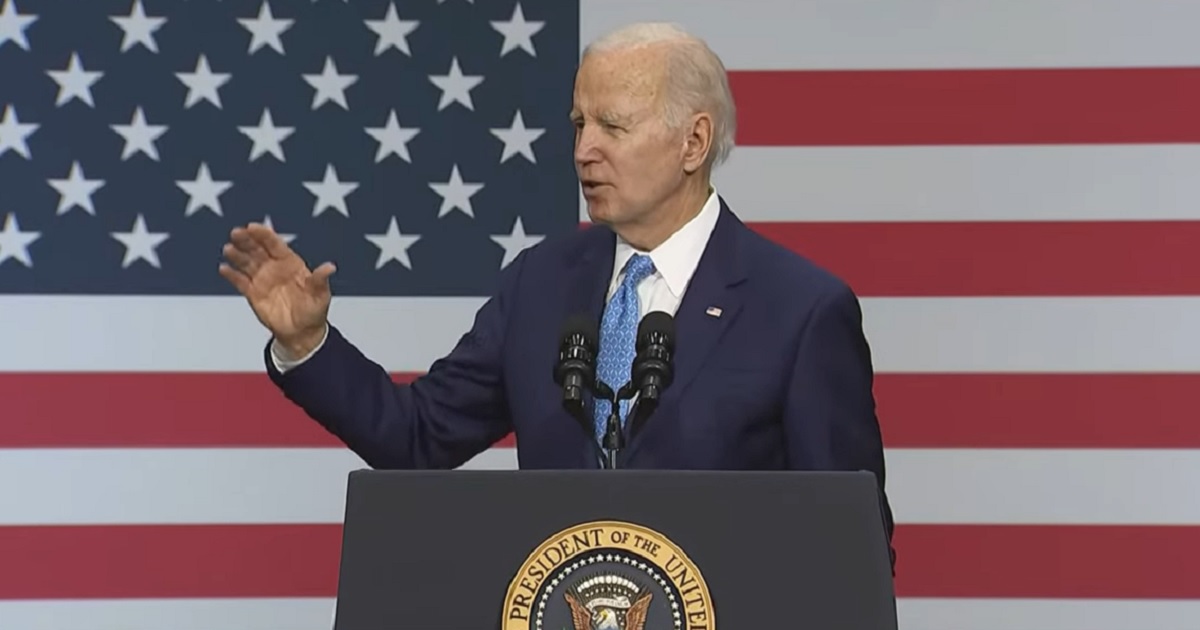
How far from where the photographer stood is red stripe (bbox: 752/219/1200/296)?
106 inches

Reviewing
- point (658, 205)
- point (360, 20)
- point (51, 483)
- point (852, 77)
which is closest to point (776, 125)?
point (852, 77)

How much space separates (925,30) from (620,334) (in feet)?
4.25

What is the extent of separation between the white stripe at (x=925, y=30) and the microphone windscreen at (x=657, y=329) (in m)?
1.42

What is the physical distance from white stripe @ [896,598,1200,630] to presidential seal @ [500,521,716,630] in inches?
66.6

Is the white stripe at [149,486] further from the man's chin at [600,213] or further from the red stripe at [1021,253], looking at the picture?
the man's chin at [600,213]

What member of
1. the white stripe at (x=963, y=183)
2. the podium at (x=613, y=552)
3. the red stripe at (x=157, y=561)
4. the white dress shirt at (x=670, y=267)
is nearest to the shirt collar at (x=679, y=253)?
the white dress shirt at (x=670, y=267)

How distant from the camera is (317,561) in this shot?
109 inches

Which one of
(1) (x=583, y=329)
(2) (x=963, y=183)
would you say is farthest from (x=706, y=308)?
(2) (x=963, y=183)

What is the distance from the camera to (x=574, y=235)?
189cm

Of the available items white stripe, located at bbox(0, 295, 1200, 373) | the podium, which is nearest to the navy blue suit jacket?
the podium

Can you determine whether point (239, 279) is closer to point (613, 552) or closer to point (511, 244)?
point (613, 552)

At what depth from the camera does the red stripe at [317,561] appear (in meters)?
2.72

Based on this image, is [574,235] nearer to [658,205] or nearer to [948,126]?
[658,205]

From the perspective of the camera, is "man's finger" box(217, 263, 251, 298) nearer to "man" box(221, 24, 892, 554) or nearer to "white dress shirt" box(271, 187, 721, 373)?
"man" box(221, 24, 892, 554)
